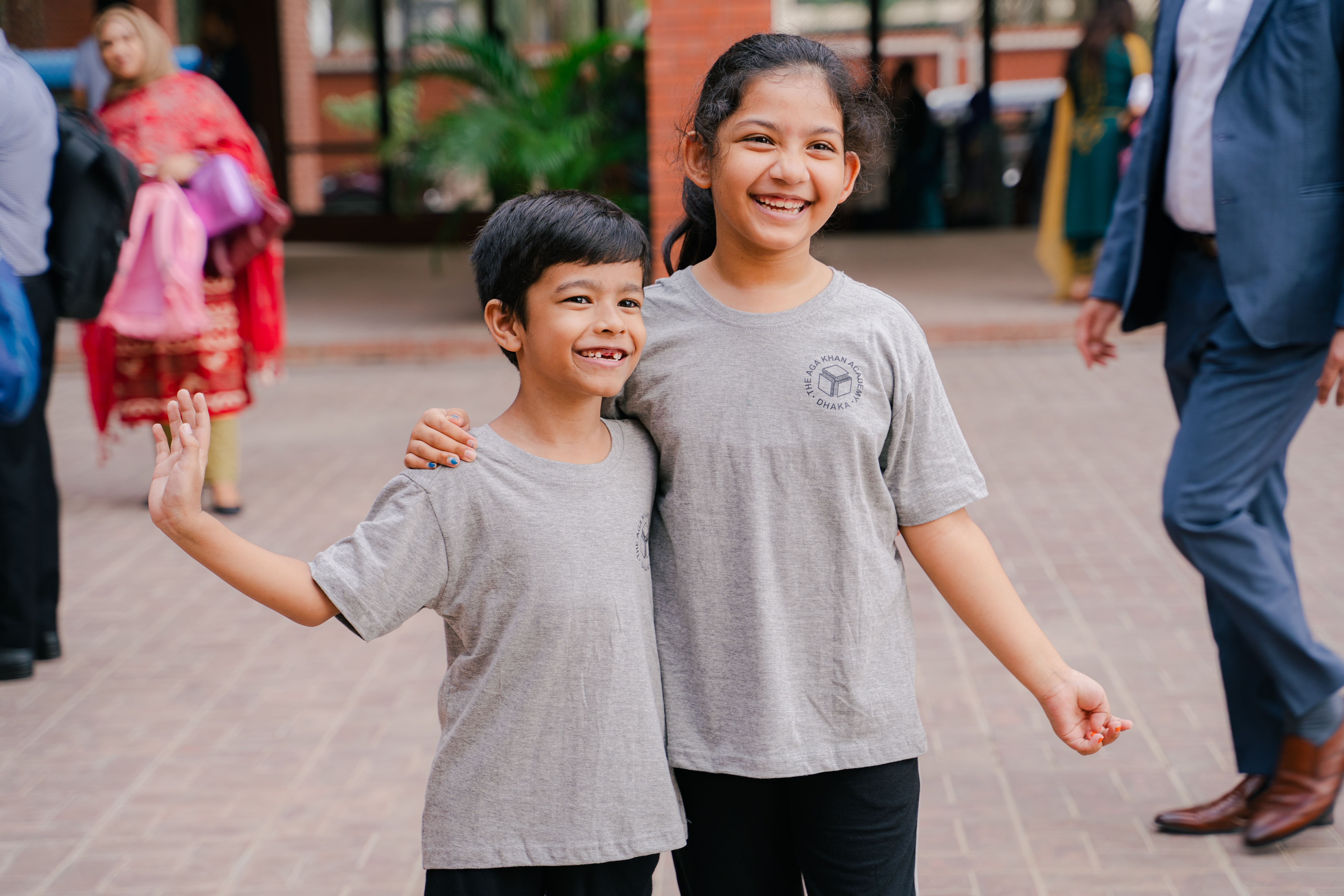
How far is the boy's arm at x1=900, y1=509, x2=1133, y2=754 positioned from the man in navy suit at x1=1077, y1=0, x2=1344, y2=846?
43.6 inches

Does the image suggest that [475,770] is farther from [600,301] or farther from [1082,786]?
[1082,786]

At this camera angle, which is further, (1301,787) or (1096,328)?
(1096,328)

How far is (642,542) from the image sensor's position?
1.94 m

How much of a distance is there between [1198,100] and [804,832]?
190 cm

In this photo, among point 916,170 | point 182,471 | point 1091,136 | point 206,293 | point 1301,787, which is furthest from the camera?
point 916,170

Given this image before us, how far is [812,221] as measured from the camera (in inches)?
76.2

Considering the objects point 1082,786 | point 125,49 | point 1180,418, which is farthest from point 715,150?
point 125,49

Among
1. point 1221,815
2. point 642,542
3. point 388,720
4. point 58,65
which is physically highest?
point 58,65

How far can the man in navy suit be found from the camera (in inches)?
115

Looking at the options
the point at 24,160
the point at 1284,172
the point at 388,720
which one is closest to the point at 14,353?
the point at 24,160

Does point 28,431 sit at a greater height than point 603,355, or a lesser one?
lesser

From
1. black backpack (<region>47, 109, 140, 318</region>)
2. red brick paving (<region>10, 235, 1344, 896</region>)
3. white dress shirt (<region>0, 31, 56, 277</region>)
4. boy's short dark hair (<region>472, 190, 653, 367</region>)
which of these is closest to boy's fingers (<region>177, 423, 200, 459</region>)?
boy's short dark hair (<region>472, 190, 653, 367</region>)

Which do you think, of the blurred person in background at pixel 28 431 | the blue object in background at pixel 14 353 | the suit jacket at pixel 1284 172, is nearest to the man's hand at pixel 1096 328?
the suit jacket at pixel 1284 172

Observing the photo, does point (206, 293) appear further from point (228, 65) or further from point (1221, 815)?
point (228, 65)
